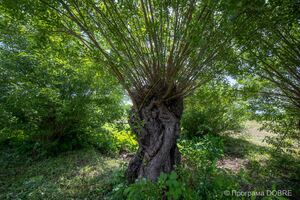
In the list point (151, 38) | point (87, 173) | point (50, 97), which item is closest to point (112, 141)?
point (87, 173)

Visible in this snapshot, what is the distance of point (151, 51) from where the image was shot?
2287mm

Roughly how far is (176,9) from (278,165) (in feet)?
11.3

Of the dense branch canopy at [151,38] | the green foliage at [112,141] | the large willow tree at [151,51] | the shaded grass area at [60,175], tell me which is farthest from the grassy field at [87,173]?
the dense branch canopy at [151,38]

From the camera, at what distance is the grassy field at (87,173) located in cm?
239

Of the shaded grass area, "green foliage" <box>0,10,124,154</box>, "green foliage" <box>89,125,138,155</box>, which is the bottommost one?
the shaded grass area

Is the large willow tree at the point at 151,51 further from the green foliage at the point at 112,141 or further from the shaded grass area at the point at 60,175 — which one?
the green foliage at the point at 112,141

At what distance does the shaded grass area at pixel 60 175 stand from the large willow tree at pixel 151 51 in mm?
670

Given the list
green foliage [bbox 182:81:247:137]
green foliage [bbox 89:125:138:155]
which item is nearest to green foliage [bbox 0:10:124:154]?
green foliage [bbox 89:125:138:155]

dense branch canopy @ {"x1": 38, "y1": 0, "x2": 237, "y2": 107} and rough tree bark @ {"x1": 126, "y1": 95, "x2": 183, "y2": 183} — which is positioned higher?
dense branch canopy @ {"x1": 38, "y1": 0, "x2": 237, "y2": 107}

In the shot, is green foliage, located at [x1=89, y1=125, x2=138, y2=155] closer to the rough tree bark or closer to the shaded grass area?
the shaded grass area

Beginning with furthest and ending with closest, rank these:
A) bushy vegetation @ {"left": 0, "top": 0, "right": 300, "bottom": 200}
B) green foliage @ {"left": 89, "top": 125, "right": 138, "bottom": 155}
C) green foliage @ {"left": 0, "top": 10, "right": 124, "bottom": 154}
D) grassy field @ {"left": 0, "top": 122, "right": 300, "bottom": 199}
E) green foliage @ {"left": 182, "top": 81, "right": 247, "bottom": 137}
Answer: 1. green foliage @ {"left": 182, "top": 81, "right": 247, "bottom": 137}
2. green foliage @ {"left": 89, "top": 125, "right": 138, "bottom": 155}
3. green foliage @ {"left": 0, "top": 10, "right": 124, "bottom": 154}
4. grassy field @ {"left": 0, "top": 122, "right": 300, "bottom": 199}
5. bushy vegetation @ {"left": 0, "top": 0, "right": 300, "bottom": 200}

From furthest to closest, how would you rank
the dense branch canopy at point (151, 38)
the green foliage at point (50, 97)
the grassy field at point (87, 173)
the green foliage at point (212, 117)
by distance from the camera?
the green foliage at point (212, 117), the green foliage at point (50, 97), the grassy field at point (87, 173), the dense branch canopy at point (151, 38)

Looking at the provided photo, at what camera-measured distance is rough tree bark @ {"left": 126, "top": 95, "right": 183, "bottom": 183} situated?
2164 millimetres

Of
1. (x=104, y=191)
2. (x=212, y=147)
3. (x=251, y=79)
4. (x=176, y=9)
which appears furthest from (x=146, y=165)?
(x=251, y=79)
